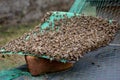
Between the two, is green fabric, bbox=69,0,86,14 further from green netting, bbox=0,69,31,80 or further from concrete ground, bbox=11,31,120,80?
green netting, bbox=0,69,31,80

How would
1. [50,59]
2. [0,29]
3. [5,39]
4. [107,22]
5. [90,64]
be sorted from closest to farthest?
[50,59], [90,64], [107,22], [5,39], [0,29]

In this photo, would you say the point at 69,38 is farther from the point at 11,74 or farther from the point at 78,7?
the point at 78,7

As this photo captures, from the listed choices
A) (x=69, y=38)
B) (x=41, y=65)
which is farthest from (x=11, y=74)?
(x=69, y=38)

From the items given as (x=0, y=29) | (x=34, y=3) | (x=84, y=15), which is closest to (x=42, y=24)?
(x=84, y=15)

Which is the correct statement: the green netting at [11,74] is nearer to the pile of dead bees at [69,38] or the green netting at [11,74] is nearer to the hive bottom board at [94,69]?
the hive bottom board at [94,69]

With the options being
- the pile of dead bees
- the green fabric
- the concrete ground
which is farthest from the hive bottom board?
the green fabric

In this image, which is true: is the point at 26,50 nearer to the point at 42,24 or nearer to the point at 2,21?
the point at 42,24

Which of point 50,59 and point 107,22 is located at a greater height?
point 107,22
